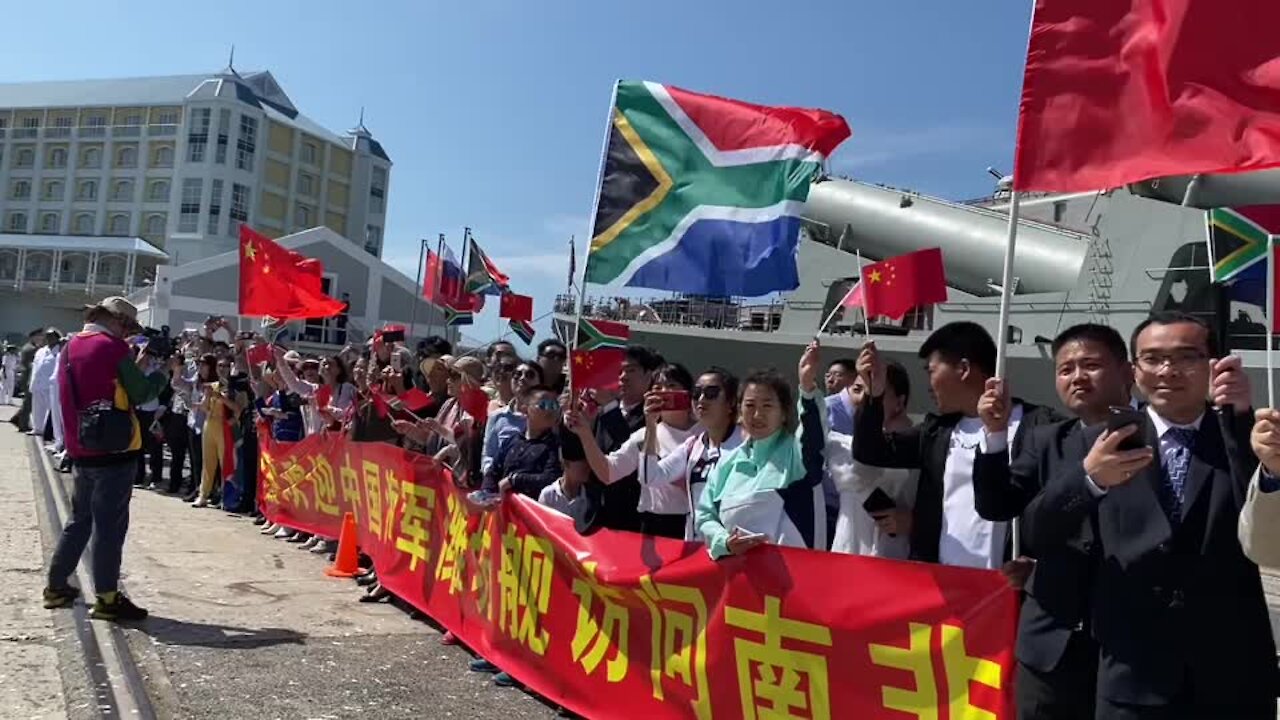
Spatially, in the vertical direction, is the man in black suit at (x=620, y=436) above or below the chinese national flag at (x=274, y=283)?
below

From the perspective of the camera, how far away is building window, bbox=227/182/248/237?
59.6m

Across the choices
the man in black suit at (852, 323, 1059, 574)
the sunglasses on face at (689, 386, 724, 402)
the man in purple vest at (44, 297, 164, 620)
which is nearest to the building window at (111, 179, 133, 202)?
the man in purple vest at (44, 297, 164, 620)

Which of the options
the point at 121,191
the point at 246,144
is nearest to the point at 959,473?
the point at 246,144

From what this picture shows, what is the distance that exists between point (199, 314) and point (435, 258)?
75.0 ft

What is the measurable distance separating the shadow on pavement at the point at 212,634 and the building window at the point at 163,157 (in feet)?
204

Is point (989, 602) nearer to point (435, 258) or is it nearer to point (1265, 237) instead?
point (1265, 237)

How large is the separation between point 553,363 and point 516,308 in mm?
10947

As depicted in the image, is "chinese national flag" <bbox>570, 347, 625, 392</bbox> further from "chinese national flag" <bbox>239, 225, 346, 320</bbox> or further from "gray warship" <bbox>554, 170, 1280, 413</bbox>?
"chinese national flag" <bbox>239, 225, 346, 320</bbox>

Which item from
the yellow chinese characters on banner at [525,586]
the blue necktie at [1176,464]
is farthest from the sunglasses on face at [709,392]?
the blue necktie at [1176,464]

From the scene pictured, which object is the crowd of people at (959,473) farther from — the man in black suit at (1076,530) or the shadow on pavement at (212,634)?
the shadow on pavement at (212,634)

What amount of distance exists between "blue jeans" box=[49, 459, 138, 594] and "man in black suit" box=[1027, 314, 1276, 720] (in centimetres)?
499

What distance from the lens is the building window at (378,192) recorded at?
71000 mm

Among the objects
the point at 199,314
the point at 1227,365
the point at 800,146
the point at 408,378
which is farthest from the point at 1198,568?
the point at 199,314

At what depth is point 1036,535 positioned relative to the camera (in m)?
2.71
